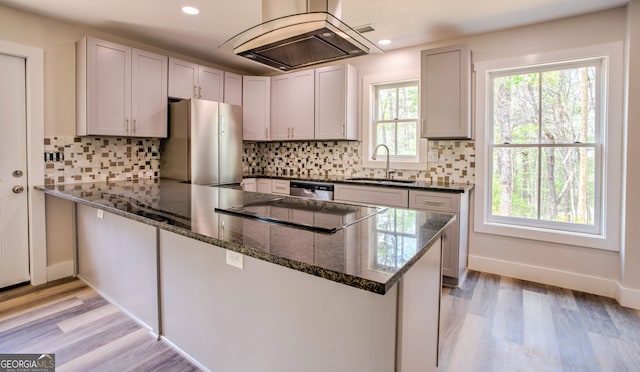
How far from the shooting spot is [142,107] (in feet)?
10.9

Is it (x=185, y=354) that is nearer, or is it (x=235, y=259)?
(x=235, y=259)

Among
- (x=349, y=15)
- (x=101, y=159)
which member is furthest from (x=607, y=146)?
(x=101, y=159)

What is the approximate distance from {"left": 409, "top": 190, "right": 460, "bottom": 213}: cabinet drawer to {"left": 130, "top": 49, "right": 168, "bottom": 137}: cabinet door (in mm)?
2719

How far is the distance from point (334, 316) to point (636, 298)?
9.09 ft

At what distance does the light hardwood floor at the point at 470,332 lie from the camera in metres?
1.83

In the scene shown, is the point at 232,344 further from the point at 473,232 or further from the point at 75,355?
the point at 473,232

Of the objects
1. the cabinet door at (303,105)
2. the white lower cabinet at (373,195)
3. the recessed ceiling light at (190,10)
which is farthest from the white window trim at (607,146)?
the recessed ceiling light at (190,10)

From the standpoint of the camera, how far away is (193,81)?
12.4 ft

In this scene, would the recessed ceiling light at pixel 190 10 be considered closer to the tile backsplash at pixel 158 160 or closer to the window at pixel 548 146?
the tile backsplash at pixel 158 160

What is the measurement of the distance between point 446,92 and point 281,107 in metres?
2.07

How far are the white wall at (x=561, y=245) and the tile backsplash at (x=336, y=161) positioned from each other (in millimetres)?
710

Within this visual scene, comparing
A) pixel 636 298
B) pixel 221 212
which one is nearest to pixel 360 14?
pixel 221 212

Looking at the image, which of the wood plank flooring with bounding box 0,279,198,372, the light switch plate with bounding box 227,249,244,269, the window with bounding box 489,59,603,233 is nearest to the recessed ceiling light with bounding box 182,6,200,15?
the light switch plate with bounding box 227,249,244,269

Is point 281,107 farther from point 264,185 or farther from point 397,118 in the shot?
point 397,118
